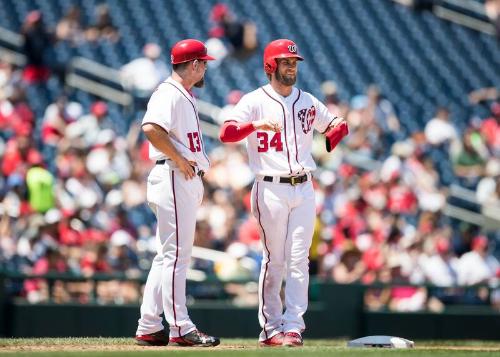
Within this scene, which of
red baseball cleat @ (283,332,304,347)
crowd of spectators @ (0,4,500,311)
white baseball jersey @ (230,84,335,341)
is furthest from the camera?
crowd of spectators @ (0,4,500,311)

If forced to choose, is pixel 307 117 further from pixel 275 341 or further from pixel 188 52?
pixel 275 341

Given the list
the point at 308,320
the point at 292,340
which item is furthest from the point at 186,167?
the point at 308,320

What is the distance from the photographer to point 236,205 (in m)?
13.6

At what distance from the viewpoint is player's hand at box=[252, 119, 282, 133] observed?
7289mm

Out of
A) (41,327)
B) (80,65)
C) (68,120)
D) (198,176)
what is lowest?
(41,327)

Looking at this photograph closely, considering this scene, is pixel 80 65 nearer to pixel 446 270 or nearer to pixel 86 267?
pixel 86 267

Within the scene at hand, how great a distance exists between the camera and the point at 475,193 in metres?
15.2

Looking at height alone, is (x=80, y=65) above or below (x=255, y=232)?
above

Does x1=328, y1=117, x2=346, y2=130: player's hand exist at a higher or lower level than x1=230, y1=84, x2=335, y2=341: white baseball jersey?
higher

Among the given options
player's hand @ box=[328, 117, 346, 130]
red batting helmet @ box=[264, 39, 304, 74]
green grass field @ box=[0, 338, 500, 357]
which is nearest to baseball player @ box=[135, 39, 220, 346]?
green grass field @ box=[0, 338, 500, 357]

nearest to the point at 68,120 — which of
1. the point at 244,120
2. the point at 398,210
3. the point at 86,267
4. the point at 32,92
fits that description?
the point at 32,92

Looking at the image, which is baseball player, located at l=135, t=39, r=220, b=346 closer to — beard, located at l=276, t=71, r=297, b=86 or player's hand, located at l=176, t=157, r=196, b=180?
→ player's hand, located at l=176, t=157, r=196, b=180

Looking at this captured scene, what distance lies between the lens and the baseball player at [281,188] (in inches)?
301

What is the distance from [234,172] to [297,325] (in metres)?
6.53
